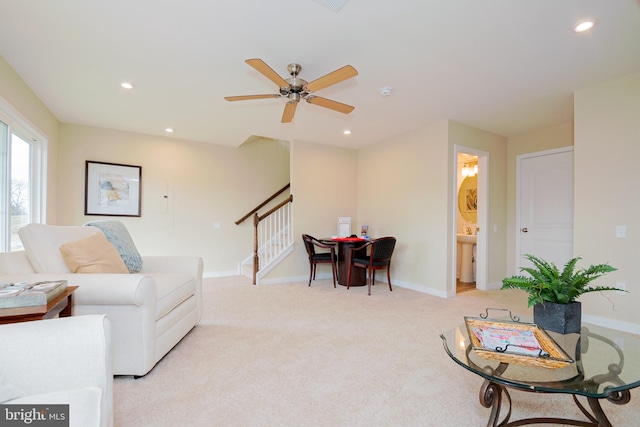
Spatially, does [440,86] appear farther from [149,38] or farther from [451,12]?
[149,38]

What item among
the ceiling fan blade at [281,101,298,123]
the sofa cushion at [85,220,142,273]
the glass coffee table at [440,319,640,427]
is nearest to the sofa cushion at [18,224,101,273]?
the sofa cushion at [85,220,142,273]

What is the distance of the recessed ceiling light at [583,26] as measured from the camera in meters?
2.03

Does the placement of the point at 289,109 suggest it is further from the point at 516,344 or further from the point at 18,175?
the point at 18,175

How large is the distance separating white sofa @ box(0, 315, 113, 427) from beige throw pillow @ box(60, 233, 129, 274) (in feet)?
3.71

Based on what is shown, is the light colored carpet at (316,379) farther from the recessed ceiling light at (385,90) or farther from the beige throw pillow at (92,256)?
the recessed ceiling light at (385,90)

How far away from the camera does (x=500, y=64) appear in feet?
8.34

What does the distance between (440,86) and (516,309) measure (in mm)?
2663

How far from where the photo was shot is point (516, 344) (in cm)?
130

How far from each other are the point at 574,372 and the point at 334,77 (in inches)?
85.1

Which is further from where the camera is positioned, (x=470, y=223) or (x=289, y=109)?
(x=470, y=223)

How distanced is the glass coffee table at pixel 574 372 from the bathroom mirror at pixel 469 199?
4.17 m

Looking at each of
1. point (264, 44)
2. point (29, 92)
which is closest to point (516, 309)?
point (264, 44)

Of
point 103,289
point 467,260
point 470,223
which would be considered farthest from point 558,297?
point 470,223

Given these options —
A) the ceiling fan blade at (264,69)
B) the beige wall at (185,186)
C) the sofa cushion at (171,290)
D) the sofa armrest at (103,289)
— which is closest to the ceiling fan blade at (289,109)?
the ceiling fan blade at (264,69)
